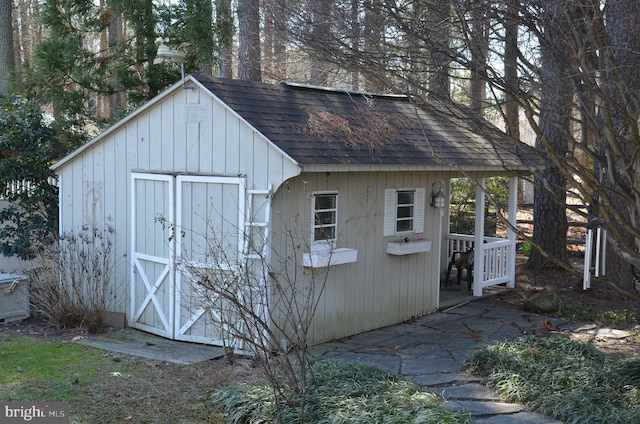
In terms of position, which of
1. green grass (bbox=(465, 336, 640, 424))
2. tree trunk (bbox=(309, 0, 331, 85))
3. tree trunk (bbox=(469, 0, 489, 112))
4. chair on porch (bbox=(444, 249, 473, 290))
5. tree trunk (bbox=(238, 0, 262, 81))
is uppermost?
tree trunk (bbox=(238, 0, 262, 81))

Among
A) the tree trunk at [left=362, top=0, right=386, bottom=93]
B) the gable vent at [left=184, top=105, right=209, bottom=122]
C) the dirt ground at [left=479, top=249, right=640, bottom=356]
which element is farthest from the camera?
the dirt ground at [left=479, top=249, right=640, bottom=356]

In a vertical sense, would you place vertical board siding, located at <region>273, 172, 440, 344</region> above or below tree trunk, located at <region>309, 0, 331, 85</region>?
below

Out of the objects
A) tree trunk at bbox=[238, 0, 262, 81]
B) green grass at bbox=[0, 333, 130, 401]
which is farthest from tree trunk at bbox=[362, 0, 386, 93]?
tree trunk at bbox=[238, 0, 262, 81]

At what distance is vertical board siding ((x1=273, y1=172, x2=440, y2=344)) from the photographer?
8625mm

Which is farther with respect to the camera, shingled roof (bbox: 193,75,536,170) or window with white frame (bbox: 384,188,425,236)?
window with white frame (bbox: 384,188,425,236)

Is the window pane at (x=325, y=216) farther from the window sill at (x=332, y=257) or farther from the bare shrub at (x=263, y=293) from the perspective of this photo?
the bare shrub at (x=263, y=293)

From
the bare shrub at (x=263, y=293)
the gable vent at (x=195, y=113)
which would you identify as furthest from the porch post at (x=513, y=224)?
the gable vent at (x=195, y=113)

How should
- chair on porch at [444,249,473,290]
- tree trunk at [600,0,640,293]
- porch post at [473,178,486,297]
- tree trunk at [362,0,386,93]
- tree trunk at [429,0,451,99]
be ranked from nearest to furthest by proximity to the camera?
tree trunk at [600,0,640,293] → tree trunk at [429,0,451,99] → tree trunk at [362,0,386,93] → porch post at [473,178,486,297] → chair on porch at [444,249,473,290]

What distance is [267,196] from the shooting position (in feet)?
27.0

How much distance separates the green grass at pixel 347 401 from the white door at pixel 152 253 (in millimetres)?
2840

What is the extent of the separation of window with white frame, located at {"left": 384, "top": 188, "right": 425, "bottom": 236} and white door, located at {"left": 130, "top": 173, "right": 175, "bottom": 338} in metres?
2.90

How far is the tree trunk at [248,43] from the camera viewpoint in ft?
47.0

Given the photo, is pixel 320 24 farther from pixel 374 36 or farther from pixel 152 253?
pixel 152 253

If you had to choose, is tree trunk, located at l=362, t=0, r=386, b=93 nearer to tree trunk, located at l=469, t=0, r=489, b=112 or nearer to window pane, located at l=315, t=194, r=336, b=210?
tree trunk, located at l=469, t=0, r=489, b=112
